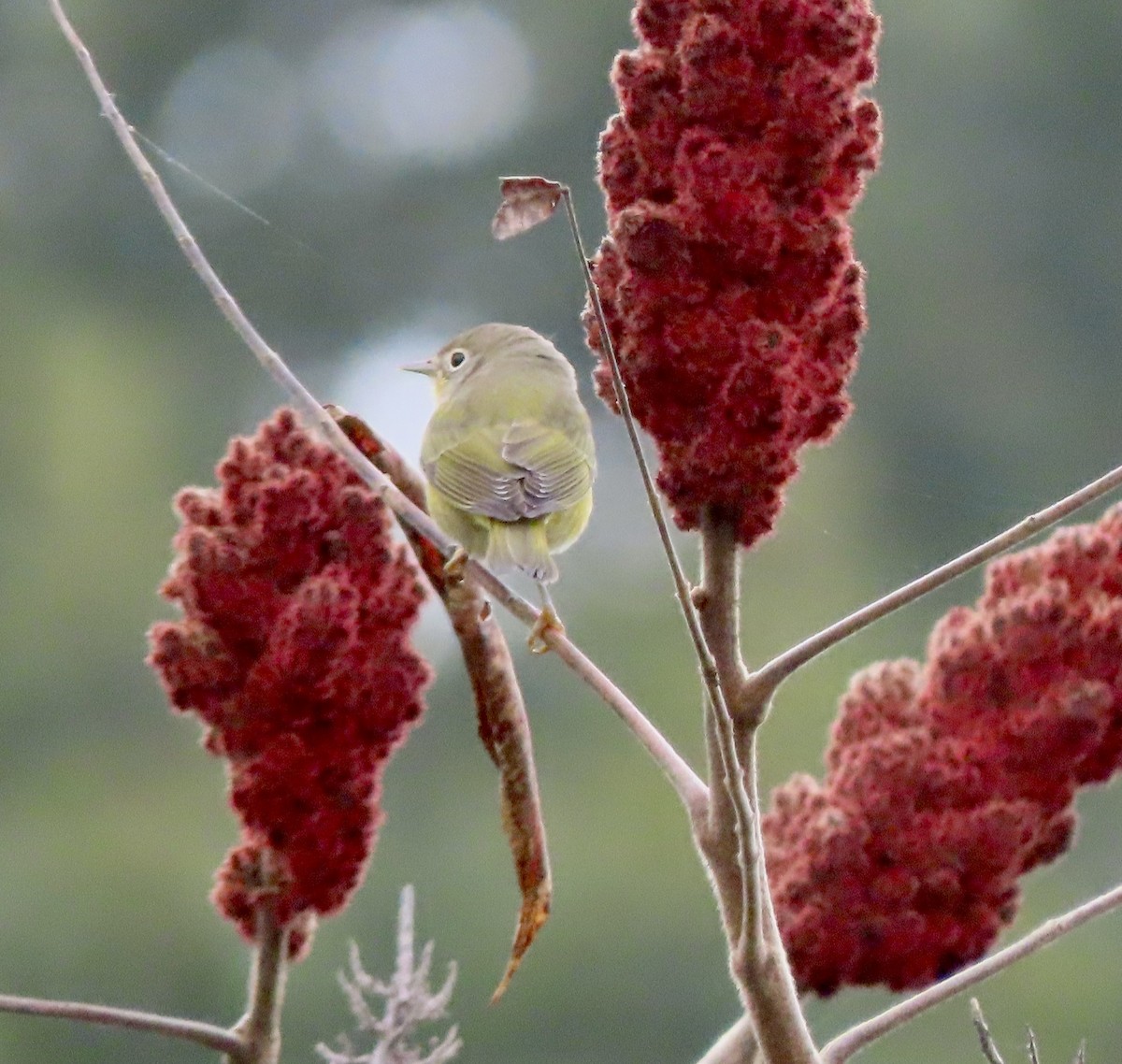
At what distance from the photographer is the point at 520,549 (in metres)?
3.68

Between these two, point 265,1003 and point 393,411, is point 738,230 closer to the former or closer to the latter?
point 265,1003

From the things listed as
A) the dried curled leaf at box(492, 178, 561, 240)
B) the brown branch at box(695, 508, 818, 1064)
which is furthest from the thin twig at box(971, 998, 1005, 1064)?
the dried curled leaf at box(492, 178, 561, 240)

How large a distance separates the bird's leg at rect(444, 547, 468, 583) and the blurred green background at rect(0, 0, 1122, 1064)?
5745mm

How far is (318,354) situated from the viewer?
1694cm

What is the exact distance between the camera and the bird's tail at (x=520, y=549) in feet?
11.9

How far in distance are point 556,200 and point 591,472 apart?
1658 millimetres

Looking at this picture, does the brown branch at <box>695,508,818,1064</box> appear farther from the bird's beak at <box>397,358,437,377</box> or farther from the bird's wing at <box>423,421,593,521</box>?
the bird's beak at <box>397,358,437,377</box>

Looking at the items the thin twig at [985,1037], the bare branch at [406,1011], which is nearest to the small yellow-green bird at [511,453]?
the bare branch at [406,1011]

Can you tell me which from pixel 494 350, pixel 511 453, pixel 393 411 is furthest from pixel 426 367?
pixel 393 411

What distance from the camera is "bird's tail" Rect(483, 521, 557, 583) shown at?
362 centimetres

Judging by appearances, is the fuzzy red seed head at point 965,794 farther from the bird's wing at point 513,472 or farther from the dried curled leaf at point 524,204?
the dried curled leaf at point 524,204

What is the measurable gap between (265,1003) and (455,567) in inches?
21.3

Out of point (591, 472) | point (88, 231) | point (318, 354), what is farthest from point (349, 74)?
point (591, 472)

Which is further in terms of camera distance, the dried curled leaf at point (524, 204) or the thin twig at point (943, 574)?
the dried curled leaf at point (524, 204)
